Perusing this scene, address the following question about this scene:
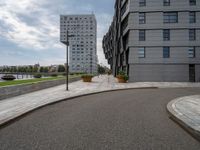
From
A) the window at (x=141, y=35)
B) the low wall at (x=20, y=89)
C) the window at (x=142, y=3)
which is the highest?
the window at (x=142, y=3)

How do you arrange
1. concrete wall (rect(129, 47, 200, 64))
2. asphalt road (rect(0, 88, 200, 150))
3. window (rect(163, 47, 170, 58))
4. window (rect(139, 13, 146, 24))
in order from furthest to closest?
window (rect(139, 13, 146, 24)) < window (rect(163, 47, 170, 58)) < concrete wall (rect(129, 47, 200, 64)) < asphalt road (rect(0, 88, 200, 150))

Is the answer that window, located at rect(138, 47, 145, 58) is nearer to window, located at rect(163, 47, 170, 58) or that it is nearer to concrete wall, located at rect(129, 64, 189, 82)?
concrete wall, located at rect(129, 64, 189, 82)

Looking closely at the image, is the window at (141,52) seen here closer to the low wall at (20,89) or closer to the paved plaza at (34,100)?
the paved plaza at (34,100)

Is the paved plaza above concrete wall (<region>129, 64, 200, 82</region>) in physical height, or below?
below

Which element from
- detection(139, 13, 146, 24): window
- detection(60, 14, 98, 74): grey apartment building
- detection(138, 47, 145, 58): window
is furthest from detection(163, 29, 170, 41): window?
detection(60, 14, 98, 74): grey apartment building

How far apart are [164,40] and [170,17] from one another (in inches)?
168

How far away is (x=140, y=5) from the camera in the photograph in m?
30.3

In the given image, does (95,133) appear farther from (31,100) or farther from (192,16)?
(192,16)

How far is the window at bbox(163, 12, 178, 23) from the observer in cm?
3014

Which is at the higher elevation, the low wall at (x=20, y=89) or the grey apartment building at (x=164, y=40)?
the grey apartment building at (x=164, y=40)

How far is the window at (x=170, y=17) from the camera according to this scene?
30141mm

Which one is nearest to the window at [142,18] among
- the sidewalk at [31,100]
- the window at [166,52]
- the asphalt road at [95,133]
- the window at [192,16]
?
the window at [166,52]

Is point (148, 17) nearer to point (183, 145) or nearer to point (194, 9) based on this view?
point (194, 9)

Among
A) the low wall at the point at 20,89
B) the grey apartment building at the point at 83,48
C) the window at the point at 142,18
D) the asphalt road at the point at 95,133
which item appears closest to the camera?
the asphalt road at the point at 95,133
